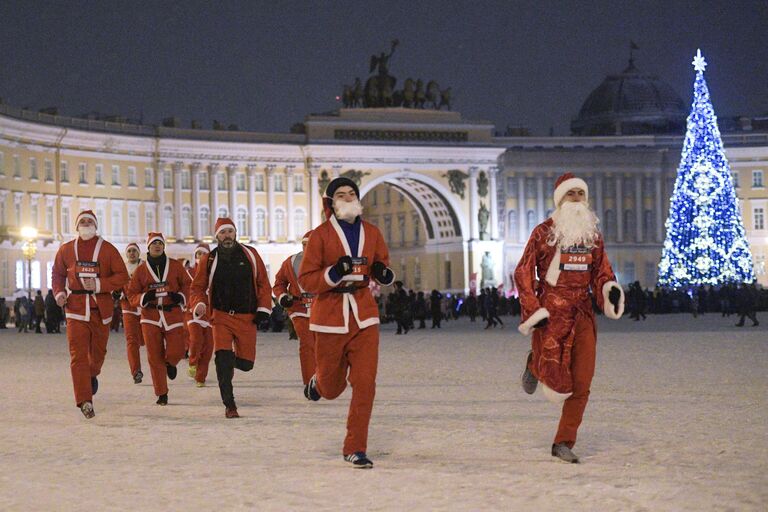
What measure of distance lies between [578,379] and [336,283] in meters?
1.65

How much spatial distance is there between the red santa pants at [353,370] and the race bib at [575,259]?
1.29 m

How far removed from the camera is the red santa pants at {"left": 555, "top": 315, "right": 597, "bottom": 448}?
9.84 meters

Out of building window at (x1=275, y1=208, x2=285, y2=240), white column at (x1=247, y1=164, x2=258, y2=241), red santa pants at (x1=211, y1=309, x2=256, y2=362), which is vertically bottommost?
red santa pants at (x1=211, y1=309, x2=256, y2=362)

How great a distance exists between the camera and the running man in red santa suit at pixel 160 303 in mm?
15703

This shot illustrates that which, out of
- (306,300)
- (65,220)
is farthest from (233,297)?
(65,220)

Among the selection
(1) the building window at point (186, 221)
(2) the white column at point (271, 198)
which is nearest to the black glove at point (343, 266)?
(1) the building window at point (186, 221)

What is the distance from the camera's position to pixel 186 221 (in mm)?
82625

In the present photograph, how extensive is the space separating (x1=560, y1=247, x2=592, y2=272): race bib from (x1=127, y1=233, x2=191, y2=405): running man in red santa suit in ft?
20.1

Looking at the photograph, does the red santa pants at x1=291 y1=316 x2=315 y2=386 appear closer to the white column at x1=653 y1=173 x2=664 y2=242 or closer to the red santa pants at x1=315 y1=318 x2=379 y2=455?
the red santa pants at x1=315 y1=318 x2=379 y2=455

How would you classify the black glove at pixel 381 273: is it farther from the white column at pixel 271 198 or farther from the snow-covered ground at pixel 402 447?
the white column at pixel 271 198

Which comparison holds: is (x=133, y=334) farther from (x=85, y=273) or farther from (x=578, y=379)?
(x=578, y=379)

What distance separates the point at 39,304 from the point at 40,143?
3040 centimetres

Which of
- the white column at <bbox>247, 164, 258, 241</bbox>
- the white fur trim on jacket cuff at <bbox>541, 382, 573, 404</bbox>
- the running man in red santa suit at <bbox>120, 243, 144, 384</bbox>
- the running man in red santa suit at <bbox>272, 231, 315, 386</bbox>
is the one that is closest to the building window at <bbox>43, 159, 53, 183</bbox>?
the white column at <bbox>247, 164, 258, 241</bbox>

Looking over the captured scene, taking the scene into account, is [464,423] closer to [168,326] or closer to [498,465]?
[498,465]
